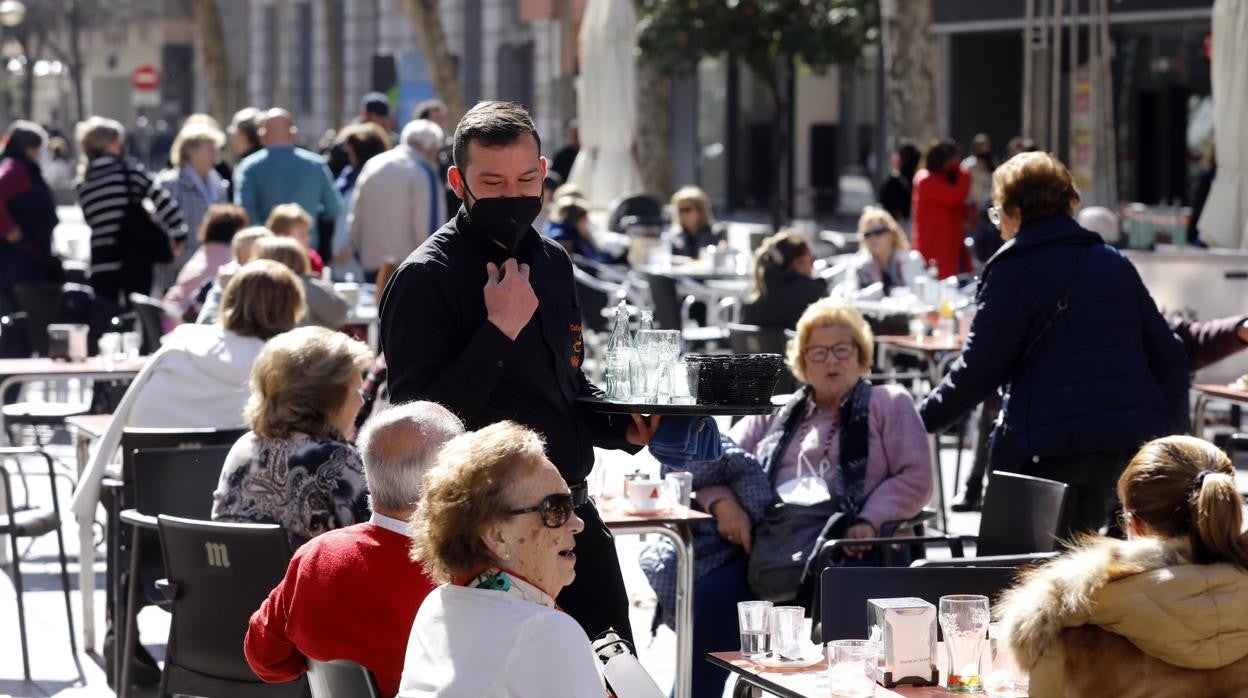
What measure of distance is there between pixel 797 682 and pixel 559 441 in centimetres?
69

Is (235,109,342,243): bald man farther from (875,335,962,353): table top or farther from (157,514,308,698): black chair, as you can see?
(157,514,308,698): black chair

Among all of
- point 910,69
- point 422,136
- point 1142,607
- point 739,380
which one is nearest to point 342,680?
point 739,380

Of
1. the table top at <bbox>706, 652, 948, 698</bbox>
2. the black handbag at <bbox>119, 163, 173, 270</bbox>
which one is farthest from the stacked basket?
the black handbag at <bbox>119, 163, 173, 270</bbox>

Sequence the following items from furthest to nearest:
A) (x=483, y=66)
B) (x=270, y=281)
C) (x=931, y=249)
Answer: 1. (x=483, y=66)
2. (x=931, y=249)
3. (x=270, y=281)

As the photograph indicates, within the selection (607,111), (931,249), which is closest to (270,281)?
(931,249)

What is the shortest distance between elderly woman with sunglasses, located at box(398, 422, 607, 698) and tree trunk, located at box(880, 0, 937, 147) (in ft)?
53.2

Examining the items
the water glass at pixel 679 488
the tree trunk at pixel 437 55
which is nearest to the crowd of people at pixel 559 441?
the water glass at pixel 679 488

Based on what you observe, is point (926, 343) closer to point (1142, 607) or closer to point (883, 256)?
point (883, 256)

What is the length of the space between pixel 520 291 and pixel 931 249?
11.2 meters

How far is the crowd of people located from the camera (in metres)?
3.26

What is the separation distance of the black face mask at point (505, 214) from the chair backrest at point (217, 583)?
1.07 metres

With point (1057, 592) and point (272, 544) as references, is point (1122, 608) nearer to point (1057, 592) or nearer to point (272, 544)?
point (1057, 592)

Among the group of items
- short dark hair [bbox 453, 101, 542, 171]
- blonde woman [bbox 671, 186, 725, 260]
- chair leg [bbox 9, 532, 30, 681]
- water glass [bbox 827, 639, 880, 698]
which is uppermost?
short dark hair [bbox 453, 101, 542, 171]

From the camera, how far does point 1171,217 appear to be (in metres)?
16.6
